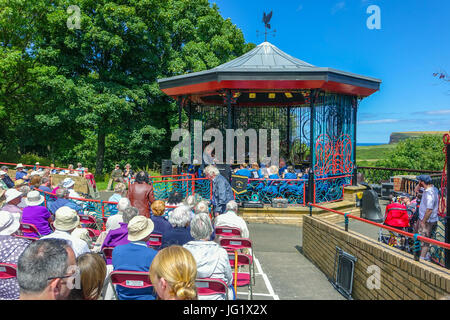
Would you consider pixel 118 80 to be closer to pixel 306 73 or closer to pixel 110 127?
pixel 110 127

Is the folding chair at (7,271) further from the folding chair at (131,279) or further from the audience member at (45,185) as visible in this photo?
the audience member at (45,185)

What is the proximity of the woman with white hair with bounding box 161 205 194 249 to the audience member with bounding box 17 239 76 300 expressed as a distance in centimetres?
209

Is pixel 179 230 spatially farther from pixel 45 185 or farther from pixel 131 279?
pixel 45 185

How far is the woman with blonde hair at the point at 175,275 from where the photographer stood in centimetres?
190

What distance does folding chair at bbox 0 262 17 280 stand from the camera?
113 inches

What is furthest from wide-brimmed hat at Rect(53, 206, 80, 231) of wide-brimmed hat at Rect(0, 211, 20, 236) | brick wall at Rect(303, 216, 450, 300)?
brick wall at Rect(303, 216, 450, 300)

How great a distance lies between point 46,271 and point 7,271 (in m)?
1.52

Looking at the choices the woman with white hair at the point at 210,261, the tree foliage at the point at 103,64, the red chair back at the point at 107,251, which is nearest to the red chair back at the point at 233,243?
the woman with white hair at the point at 210,261

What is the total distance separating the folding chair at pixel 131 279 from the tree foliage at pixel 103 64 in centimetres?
1602

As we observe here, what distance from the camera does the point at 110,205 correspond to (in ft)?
24.0

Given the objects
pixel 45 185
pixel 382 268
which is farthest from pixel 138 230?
pixel 45 185

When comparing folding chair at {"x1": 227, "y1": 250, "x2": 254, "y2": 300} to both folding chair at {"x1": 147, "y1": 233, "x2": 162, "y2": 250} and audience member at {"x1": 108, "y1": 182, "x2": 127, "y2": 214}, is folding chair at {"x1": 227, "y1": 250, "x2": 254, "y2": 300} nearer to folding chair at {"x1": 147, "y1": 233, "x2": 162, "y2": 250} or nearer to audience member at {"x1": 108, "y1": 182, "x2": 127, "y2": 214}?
folding chair at {"x1": 147, "y1": 233, "x2": 162, "y2": 250}
